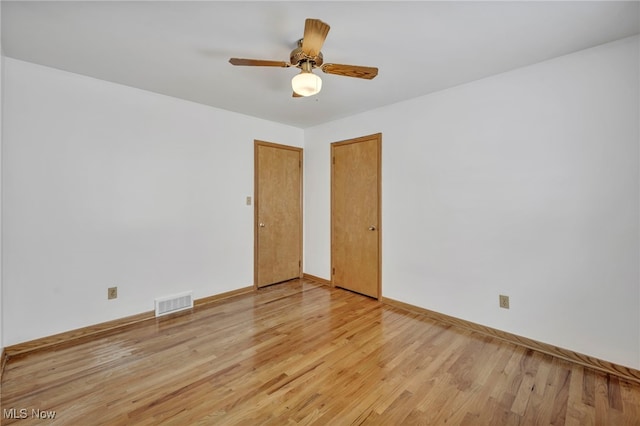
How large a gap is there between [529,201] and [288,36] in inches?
93.5

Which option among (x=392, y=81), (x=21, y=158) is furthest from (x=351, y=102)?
(x=21, y=158)

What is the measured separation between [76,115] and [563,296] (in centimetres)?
449

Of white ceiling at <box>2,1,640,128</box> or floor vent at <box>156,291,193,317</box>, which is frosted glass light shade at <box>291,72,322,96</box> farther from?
floor vent at <box>156,291,193,317</box>

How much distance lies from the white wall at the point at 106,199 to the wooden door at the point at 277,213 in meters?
0.35

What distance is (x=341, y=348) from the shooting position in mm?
2375

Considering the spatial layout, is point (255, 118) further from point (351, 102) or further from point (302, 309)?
point (302, 309)

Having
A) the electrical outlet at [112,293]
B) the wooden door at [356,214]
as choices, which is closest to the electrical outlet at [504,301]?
the wooden door at [356,214]

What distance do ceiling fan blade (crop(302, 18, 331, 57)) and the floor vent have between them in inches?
112

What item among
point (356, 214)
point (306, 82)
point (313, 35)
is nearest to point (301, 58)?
point (306, 82)

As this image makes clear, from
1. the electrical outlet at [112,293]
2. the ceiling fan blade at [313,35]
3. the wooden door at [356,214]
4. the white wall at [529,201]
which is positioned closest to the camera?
the ceiling fan blade at [313,35]

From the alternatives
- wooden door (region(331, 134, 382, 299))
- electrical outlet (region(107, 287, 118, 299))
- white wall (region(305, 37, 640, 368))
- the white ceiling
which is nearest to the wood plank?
white wall (region(305, 37, 640, 368))

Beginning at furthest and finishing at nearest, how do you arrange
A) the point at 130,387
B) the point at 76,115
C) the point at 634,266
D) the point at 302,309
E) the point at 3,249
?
the point at 302,309 < the point at 76,115 < the point at 3,249 < the point at 634,266 < the point at 130,387

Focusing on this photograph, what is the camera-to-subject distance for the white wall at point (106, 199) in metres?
2.33

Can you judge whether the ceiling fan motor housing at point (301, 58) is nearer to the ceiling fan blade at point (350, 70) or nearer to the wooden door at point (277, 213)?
the ceiling fan blade at point (350, 70)
